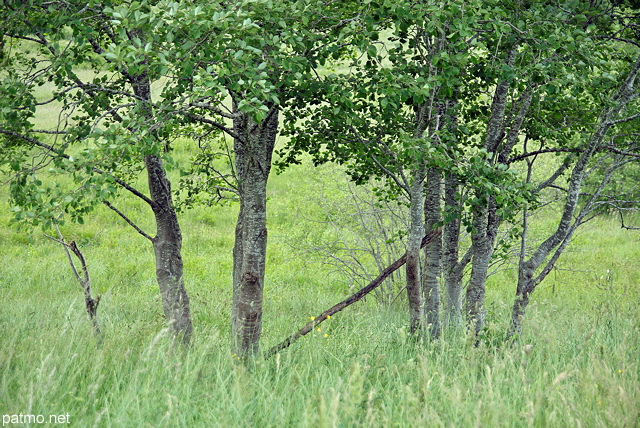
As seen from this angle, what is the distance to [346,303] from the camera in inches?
227

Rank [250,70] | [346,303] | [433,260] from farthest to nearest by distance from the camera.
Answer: [433,260]
[346,303]
[250,70]

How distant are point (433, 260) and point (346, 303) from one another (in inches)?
56.2

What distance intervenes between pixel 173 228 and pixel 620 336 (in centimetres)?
556

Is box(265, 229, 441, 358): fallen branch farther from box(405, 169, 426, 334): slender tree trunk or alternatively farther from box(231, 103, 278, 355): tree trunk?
box(231, 103, 278, 355): tree trunk

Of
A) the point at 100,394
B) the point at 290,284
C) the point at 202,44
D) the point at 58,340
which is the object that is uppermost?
the point at 202,44

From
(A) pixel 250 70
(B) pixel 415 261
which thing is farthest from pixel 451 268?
(A) pixel 250 70

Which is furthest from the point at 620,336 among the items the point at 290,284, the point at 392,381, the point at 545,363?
the point at 290,284

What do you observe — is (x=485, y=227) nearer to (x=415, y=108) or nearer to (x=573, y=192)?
(x=573, y=192)

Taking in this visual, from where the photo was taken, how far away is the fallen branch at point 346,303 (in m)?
5.18

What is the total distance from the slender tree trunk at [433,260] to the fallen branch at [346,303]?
0.27m

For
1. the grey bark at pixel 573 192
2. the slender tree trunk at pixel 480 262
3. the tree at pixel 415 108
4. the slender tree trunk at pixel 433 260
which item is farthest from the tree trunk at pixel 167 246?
the grey bark at pixel 573 192

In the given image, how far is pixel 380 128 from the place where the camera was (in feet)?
20.7

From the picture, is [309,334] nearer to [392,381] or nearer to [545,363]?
[392,381]

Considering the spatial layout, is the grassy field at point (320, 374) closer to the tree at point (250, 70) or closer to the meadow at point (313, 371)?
the meadow at point (313, 371)
